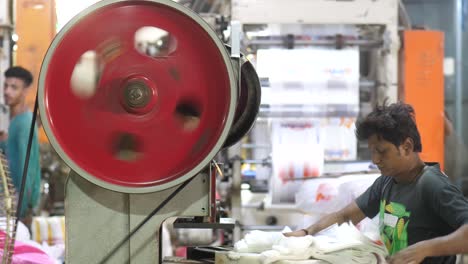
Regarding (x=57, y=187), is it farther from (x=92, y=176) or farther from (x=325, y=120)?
(x=92, y=176)

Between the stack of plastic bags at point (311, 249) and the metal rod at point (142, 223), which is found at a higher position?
the metal rod at point (142, 223)

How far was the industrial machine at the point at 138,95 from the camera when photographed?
140 cm

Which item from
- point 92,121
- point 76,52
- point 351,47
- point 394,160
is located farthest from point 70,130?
point 351,47

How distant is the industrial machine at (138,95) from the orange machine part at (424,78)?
2.61 m

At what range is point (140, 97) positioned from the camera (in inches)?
55.8

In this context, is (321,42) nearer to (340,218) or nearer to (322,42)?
(322,42)

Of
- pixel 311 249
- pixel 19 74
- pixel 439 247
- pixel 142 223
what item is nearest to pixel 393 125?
pixel 439 247

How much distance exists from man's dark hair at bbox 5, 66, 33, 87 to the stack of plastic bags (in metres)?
2.71

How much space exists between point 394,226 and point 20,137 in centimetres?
245

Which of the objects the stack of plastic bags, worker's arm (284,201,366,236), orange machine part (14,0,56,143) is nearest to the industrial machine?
the stack of plastic bags

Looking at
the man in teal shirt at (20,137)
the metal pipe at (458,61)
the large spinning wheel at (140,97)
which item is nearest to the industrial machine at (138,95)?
the large spinning wheel at (140,97)

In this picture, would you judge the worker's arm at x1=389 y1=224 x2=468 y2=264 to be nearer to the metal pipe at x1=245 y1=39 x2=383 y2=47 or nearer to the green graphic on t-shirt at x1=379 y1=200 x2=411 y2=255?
the green graphic on t-shirt at x1=379 y1=200 x2=411 y2=255

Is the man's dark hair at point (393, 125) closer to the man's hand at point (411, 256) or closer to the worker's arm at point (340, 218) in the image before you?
the worker's arm at point (340, 218)

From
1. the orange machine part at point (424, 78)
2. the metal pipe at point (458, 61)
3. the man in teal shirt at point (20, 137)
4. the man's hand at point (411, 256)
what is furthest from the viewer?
the metal pipe at point (458, 61)
